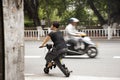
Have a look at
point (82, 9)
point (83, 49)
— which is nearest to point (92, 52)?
point (83, 49)

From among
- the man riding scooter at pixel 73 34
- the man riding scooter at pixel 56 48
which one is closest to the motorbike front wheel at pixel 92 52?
the man riding scooter at pixel 73 34

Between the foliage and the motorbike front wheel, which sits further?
the foliage

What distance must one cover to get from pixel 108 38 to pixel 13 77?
21296 millimetres

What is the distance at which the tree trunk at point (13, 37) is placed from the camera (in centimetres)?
479

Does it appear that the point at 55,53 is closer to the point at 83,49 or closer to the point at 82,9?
the point at 83,49

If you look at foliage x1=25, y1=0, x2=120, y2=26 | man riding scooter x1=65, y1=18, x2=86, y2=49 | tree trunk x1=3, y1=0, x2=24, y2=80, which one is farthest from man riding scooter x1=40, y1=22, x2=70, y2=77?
foliage x1=25, y1=0, x2=120, y2=26

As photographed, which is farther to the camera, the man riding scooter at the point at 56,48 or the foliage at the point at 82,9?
the foliage at the point at 82,9

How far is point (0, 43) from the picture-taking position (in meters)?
4.70

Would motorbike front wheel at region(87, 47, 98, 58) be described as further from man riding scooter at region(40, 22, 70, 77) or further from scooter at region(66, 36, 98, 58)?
man riding scooter at region(40, 22, 70, 77)

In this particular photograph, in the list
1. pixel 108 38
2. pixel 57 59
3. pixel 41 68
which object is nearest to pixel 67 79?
pixel 57 59

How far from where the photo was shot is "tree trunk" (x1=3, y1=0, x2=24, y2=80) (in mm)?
4789

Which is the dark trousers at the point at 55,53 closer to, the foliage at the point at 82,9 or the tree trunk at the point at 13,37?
the tree trunk at the point at 13,37

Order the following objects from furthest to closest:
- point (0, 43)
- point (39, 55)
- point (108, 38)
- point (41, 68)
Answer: point (108, 38), point (39, 55), point (41, 68), point (0, 43)

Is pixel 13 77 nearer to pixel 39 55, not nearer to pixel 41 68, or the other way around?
pixel 41 68
